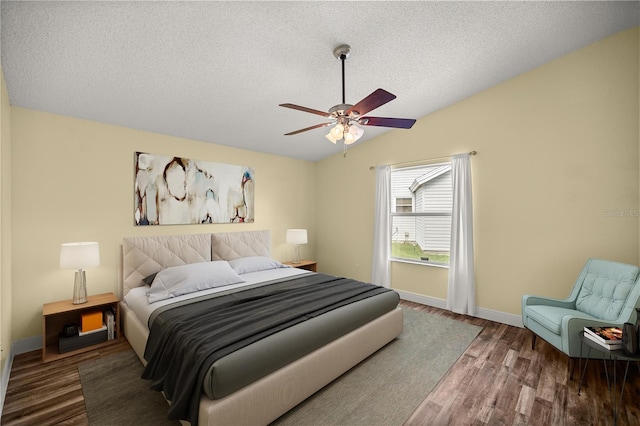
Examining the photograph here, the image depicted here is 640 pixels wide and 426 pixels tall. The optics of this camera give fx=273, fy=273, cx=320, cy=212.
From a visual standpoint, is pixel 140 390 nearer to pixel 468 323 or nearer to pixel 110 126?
pixel 110 126

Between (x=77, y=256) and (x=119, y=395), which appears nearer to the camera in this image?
(x=119, y=395)

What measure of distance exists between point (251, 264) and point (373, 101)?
9.43 ft

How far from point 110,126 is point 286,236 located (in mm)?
2992

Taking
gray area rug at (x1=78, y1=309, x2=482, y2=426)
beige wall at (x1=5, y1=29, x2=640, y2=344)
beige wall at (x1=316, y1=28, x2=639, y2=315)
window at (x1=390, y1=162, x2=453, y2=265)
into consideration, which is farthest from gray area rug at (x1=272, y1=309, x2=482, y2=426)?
window at (x1=390, y1=162, x2=453, y2=265)

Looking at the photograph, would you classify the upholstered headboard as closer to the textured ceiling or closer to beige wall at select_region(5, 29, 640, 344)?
beige wall at select_region(5, 29, 640, 344)

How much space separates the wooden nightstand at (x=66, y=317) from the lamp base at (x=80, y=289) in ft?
0.18

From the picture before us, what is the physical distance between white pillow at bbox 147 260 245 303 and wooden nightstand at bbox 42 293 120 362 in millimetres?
520

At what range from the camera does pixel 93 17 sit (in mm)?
1832

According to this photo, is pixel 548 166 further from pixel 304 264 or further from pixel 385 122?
pixel 304 264

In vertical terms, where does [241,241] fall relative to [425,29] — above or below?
below

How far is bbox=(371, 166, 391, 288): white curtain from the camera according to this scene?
15.3 ft

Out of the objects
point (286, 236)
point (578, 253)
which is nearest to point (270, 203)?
point (286, 236)

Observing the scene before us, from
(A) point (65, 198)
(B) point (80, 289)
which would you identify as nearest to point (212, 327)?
(B) point (80, 289)

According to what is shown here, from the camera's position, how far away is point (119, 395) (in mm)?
2127
